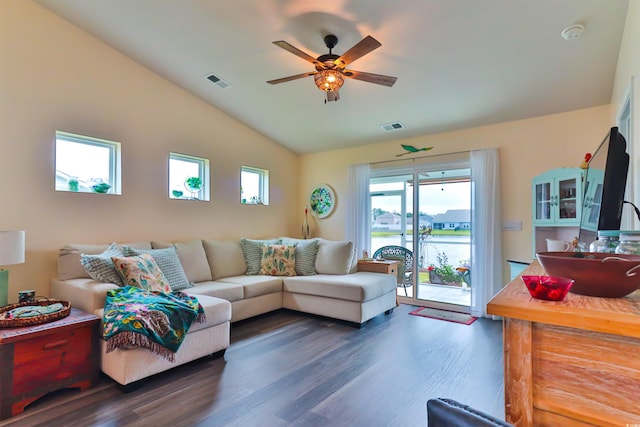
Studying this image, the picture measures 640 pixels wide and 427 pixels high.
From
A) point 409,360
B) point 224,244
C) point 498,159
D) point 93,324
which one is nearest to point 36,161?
point 93,324

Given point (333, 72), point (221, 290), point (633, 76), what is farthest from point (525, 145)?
point (221, 290)

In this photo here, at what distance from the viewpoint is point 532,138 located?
3766 millimetres

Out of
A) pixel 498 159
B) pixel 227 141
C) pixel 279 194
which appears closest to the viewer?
pixel 498 159

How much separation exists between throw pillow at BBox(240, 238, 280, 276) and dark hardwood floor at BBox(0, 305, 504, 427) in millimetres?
1098

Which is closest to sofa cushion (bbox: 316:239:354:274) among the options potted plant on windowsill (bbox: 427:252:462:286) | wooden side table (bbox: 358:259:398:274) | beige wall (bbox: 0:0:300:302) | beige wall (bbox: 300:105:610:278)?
wooden side table (bbox: 358:259:398:274)

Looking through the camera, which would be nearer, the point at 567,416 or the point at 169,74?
the point at 567,416

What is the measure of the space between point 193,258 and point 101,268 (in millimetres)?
1101

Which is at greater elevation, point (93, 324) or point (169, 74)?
point (169, 74)

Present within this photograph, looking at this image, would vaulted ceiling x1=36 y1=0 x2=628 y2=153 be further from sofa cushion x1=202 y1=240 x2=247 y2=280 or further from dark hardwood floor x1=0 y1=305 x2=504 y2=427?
dark hardwood floor x1=0 y1=305 x2=504 y2=427

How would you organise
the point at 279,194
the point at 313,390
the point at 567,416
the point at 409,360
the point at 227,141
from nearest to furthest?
the point at 567,416
the point at 313,390
the point at 409,360
the point at 227,141
the point at 279,194

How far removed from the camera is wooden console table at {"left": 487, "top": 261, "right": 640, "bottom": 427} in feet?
2.33

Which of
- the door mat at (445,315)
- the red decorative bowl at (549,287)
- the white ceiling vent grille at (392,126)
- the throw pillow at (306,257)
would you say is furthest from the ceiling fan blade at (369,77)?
the door mat at (445,315)

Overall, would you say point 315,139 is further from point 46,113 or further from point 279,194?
point 46,113

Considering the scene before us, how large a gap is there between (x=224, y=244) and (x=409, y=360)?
8.85 feet
